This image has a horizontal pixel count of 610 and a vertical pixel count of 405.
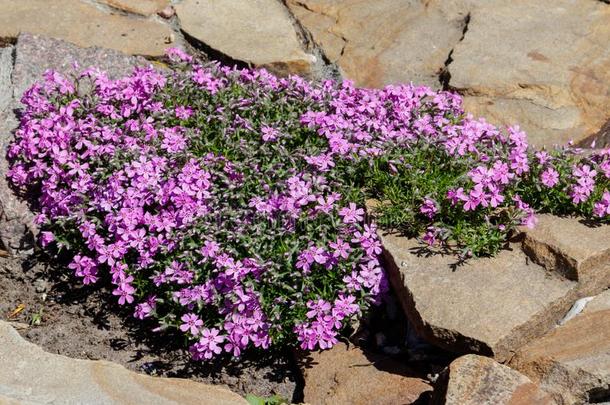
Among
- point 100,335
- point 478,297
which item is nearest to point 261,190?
point 100,335

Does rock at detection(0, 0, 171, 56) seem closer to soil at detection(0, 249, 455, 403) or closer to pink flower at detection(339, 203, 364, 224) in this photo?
soil at detection(0, 249, 455, 403)

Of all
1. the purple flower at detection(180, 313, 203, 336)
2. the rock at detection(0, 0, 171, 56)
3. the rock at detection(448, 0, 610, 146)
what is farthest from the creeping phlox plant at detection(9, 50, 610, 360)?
the rock at detection(0, 0, 171, 56)

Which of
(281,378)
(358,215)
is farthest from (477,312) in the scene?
(281,378)

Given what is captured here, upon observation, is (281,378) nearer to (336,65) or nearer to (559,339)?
(559,339)

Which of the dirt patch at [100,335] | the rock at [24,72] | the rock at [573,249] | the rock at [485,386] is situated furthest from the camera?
the rock at [24,72]

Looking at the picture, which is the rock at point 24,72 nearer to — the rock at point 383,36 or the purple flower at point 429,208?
the rock at point 383,36

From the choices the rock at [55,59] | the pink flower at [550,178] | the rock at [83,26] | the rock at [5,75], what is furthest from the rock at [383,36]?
the rock at [5,75]

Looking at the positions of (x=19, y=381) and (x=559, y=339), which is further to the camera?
(x=559, y=339)
